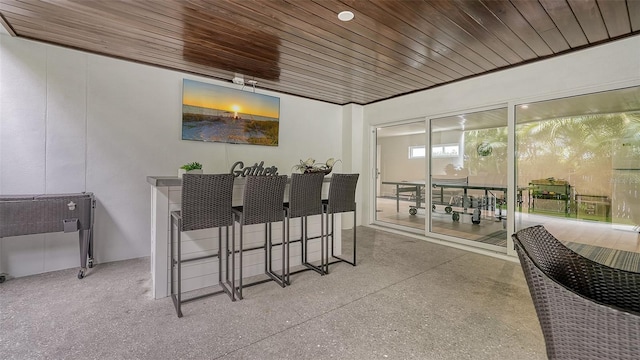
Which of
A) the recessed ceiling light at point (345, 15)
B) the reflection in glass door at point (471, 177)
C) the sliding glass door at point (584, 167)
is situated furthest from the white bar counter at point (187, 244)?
the sliding glass door at point (584, 167)

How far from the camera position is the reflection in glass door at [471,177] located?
3863 millimetres

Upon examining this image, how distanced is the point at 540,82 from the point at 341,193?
2776mm

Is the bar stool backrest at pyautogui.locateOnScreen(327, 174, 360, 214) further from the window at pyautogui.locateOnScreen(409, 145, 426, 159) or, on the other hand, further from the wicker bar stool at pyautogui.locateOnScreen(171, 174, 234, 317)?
the window at pyautogui.locateOnScreen(409, 145, 426, 159)

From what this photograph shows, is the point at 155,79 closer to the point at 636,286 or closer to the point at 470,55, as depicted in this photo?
the point at 470,55

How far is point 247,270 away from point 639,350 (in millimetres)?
2776

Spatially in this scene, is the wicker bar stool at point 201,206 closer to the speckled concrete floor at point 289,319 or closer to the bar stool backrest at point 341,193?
the speckled concrete floor at point 289,319

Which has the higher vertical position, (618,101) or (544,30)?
(544,30)

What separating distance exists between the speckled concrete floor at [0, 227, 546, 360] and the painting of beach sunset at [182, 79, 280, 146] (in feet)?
6.55

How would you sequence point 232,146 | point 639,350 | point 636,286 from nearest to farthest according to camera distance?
point 639,350 → point 636,286 → point 232,146

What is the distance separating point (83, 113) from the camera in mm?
3100

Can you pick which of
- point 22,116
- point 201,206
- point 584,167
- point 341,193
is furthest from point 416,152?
point 22,116

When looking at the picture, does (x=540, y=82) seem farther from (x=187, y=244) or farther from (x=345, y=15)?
(x=187, y=244)

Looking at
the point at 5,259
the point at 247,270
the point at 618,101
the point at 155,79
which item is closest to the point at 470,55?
the point at 618,101

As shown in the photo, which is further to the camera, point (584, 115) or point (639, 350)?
point (584, 115)
